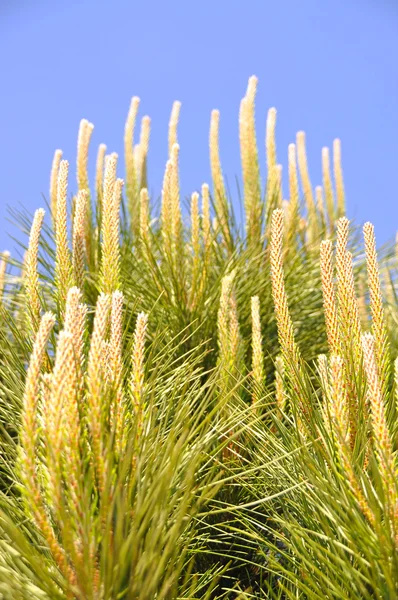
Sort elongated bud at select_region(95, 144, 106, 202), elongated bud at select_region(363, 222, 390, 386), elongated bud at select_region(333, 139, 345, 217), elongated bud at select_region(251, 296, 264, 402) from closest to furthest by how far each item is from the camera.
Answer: elongated bud at select_region(363, 222, 390, 386) < elongated bud at select_region(251, 296, 264, 402) < elongated bud at select_region(95, 144, 106, 202) < elongated bud at select_region(333, 139, 345, 217)

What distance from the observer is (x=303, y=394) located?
1.05 metres

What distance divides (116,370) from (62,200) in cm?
54

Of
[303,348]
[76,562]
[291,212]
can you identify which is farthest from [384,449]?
[291,212]

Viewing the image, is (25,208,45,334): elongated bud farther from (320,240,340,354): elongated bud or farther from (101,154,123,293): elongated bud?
(320,240,340,354): elongated bud

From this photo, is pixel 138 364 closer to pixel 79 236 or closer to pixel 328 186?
pixel 79 236

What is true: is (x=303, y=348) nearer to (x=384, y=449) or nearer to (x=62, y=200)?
(x=62, y=200)

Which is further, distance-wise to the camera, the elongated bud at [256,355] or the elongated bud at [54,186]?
the elongated bud at [54,186]

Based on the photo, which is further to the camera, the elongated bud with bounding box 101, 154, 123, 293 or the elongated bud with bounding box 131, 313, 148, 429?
the elongated bud with bounding box 101, 154, 123, 293

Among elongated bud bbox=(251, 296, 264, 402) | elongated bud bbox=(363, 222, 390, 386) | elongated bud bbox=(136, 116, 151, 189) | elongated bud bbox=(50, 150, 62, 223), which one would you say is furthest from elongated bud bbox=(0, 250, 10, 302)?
elongated bud bbox=(363, 222, 390, 386)

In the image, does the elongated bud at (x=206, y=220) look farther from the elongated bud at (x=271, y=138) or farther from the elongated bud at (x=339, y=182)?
the elongated bud at (x=339, y=182)

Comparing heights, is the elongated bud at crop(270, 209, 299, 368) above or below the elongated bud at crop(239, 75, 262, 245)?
below

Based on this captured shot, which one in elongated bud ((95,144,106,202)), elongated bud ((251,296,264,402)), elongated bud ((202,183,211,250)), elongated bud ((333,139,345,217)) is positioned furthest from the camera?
elongated bud ((333,139,345,217))

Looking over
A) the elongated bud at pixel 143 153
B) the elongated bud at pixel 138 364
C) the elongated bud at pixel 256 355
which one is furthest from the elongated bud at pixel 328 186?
the elongated bud at pixel 138 364

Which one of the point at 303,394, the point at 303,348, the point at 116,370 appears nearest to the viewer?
the point at 116,370
